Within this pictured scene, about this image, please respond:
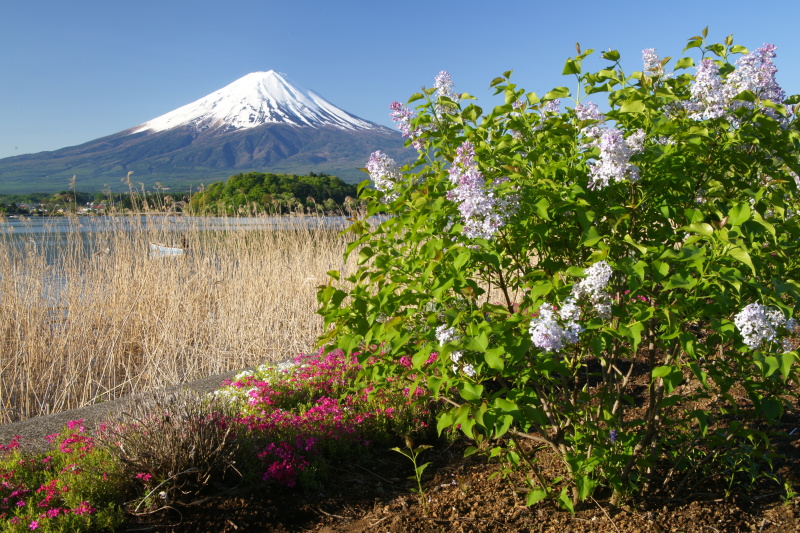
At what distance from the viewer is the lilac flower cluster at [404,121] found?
2232mm

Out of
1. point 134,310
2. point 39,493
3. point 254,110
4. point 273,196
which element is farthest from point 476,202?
point 254,110

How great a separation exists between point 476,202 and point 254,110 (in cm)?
19787

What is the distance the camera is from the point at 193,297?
6352mm

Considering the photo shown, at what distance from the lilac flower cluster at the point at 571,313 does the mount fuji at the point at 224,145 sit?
11670 centimetres

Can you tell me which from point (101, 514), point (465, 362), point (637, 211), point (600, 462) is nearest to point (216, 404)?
point (101, 514)

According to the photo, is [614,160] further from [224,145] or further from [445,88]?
[224,145]

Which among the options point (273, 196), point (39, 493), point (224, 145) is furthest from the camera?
point (224, 145)

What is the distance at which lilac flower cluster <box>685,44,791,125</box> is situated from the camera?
1.86 meters

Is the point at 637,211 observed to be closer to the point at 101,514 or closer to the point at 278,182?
the point at 101,514

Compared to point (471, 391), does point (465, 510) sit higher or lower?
lower

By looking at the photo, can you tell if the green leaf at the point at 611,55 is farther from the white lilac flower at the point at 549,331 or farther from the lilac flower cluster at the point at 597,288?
the white lilac flower at the point at 549,331

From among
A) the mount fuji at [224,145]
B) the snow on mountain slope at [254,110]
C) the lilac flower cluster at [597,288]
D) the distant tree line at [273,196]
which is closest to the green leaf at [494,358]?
the lilac flower cluster at [597,288]

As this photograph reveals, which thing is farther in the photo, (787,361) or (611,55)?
(611,55)

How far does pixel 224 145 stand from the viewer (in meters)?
157
